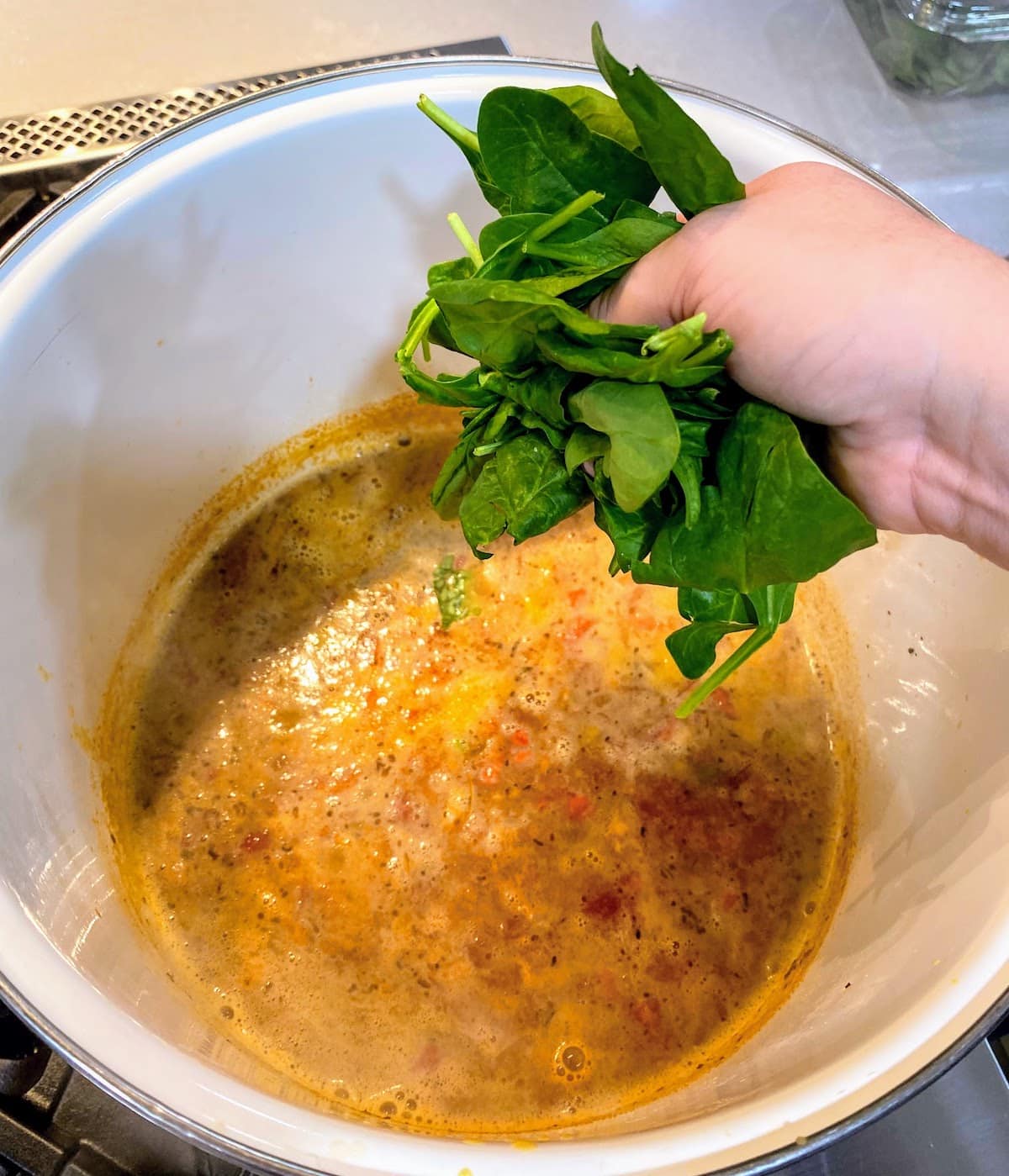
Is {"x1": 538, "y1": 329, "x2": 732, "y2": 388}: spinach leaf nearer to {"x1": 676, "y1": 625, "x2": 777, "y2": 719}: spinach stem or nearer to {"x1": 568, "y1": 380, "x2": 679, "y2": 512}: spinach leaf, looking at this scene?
{"x1": 568, "y1": 380, "x2": 679, "y2": 512}: spinach leaf

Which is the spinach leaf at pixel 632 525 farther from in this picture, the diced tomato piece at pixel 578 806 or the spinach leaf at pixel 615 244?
the diced tomato piece at pixel 578 806

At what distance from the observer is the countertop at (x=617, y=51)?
3.17 ft

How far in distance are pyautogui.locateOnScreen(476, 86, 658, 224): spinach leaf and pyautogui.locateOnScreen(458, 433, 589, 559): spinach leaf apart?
0.16 metres

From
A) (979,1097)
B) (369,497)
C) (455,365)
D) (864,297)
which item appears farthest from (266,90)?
(979,1097)

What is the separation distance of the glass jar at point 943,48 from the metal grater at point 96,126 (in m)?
0.50

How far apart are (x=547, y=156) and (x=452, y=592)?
53 centimetres

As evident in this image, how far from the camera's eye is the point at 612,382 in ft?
1.76

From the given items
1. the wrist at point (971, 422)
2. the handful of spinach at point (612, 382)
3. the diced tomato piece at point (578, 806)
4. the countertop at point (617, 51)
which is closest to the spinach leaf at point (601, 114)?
the handful of spinach at point (612, 382)

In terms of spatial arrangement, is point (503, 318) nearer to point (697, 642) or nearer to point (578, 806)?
point (697, 642)

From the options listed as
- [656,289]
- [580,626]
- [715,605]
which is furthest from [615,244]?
[580,626]

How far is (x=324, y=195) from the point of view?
2.76 ft

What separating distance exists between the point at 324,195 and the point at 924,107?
73cm

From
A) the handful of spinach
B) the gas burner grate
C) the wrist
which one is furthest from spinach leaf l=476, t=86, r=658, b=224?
the gas burner grate

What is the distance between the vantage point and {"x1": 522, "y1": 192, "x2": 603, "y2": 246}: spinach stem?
1.76 ft
